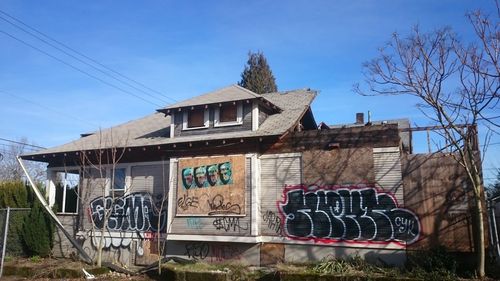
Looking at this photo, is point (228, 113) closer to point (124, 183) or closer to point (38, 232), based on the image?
point (124, 183)

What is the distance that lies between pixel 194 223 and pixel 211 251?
1.17 m

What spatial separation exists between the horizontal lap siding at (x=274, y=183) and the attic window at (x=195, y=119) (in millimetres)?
3185

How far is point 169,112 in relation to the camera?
17.1m

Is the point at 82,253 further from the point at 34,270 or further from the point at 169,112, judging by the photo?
the point at 169,112

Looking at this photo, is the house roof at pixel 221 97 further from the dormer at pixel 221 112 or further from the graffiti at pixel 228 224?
the graffiti at pixel 228 224

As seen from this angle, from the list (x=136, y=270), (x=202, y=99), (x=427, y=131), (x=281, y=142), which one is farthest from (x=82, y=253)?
(x=427, y=131)

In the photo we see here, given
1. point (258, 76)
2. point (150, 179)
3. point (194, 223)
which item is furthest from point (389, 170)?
point (258, 76)

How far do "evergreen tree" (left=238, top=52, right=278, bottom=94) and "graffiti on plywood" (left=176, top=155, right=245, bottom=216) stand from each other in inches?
942

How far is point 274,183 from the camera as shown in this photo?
14.9m

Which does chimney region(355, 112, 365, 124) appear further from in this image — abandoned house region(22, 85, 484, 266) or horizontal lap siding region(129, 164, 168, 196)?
horizontal lap siding region(129, 164, 168, 196)

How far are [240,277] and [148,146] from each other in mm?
6606

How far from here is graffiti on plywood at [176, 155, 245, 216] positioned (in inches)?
588

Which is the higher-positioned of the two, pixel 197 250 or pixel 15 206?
pixel 15 206

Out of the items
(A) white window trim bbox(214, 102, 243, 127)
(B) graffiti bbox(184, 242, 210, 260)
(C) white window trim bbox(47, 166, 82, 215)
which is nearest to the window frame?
(C) white window trim bbox(47, 166, 82, 215)
